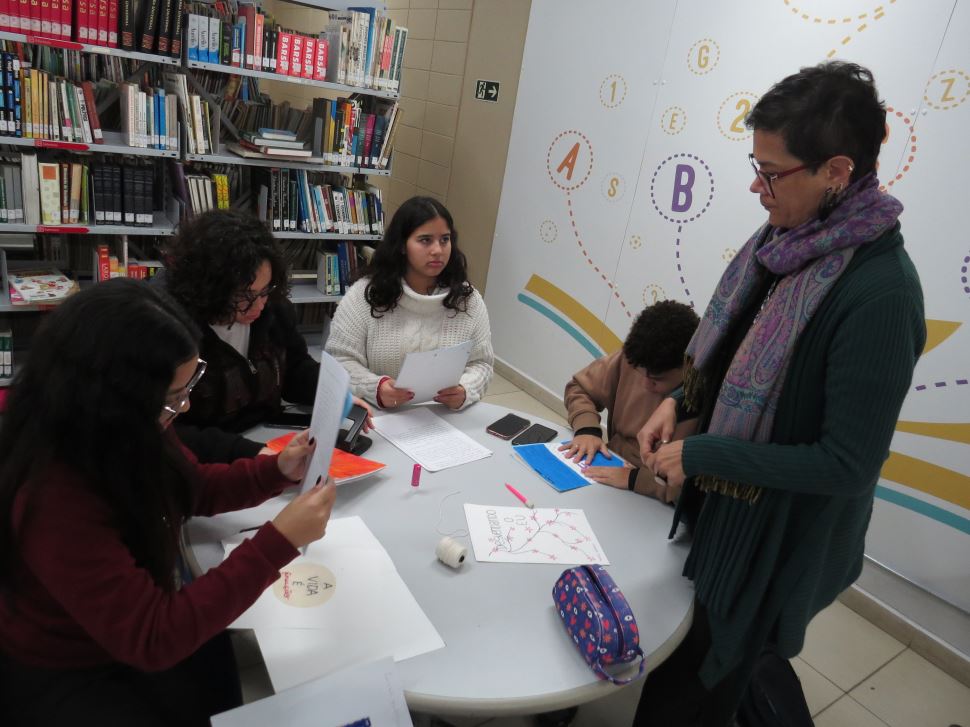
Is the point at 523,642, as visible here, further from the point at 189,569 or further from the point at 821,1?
the point at 821,1

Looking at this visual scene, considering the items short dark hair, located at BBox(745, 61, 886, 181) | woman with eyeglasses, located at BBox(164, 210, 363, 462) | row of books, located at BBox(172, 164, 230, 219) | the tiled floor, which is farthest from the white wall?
woman with eyeglasses, located at BBox(164, 210, 363, 462)

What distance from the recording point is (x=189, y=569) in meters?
1.29

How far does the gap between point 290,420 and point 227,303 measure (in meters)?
0.37

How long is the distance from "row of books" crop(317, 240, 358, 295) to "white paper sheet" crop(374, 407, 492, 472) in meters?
2.10

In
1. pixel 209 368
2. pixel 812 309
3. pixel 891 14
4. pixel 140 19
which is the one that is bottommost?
pixel 209 368

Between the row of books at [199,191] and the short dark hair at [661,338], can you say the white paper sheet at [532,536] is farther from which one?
the row of books at [199,191]

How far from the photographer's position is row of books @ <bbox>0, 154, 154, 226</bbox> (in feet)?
9.13

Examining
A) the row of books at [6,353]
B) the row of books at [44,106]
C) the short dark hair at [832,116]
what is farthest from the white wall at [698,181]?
the row of books at [6,353]

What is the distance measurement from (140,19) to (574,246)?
2.34 meters

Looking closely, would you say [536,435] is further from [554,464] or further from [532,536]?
[532,536]

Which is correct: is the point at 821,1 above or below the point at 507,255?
above

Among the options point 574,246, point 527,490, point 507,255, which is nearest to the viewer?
point 527,490

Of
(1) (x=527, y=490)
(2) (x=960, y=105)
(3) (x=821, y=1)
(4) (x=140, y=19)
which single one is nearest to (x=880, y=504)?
(2) (x=960, y=105)

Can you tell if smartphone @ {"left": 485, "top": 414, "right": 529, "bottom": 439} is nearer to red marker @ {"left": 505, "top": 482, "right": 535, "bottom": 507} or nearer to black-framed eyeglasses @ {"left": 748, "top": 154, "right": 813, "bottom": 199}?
red marker @ {"left": 505, "top": 482, "right": 535, "bottom": 507}
